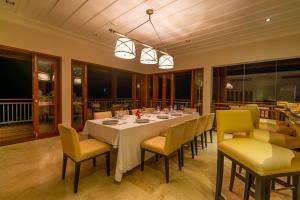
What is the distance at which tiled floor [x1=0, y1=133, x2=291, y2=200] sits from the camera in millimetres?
1854

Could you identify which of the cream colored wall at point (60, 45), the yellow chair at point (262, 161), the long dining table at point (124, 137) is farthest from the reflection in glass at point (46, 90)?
the yellow chair at point (262, 161)

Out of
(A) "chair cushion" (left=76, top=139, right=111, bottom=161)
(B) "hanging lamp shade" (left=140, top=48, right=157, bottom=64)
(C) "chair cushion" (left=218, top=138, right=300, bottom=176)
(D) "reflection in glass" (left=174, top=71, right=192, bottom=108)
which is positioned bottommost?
(A) "chair cushion" (left=76, top=139, right=111, bottom=161)

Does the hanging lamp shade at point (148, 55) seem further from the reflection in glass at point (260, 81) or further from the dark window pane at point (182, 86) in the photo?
the reflection in glass at point (260, 81)

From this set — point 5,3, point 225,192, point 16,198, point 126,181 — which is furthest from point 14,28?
point 225,192

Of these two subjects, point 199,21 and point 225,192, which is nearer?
point 225,192

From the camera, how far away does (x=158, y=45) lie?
4.94m

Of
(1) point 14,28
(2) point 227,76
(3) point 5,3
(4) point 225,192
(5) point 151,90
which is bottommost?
(4) point 225,192

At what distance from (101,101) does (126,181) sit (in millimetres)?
6119

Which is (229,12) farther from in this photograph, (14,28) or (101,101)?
(101,101)

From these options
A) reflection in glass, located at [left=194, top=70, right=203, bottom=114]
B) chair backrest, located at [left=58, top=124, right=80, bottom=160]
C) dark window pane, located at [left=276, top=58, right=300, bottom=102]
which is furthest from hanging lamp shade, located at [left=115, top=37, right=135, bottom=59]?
dark window pane, located at [left=276, top=58, right=300, bottom=102]

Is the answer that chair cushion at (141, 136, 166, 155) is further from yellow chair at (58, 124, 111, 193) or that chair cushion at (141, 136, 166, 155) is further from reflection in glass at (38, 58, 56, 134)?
reflection in glass at (38, 58, 56, 134)

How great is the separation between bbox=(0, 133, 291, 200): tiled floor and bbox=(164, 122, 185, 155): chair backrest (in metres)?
0.48

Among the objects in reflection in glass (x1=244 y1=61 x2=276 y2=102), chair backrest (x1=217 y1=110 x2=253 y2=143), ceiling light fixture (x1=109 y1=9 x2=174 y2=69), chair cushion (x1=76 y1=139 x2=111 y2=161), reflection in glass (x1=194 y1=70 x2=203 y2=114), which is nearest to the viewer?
chair backrest (x1=217 y1=110 x2=253 y2=143)

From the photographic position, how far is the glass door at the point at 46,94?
12.7 feet
